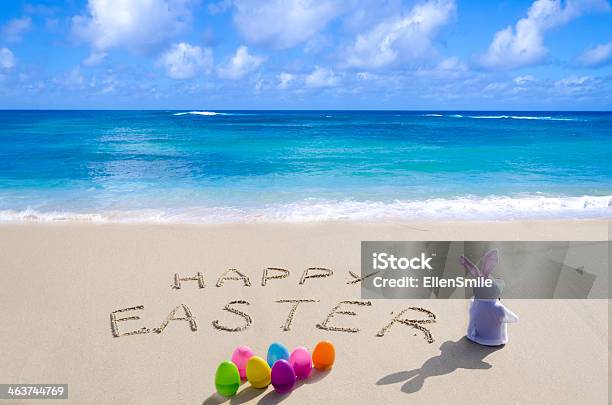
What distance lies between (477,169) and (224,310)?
1427 cm

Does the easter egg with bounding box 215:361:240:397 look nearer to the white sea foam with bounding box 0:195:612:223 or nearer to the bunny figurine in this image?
the bunny figurine

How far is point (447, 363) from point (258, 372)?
1599 millimetres

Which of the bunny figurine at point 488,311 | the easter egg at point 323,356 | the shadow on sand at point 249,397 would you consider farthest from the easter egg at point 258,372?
the bunny figurine at point 488,311

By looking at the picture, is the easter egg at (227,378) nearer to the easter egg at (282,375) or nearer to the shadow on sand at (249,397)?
the shadow on sand at (249,397)

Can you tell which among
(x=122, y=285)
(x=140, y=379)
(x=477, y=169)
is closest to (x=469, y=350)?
(x=140, y=379)

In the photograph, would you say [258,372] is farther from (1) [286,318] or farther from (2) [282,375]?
(1) [286,318]

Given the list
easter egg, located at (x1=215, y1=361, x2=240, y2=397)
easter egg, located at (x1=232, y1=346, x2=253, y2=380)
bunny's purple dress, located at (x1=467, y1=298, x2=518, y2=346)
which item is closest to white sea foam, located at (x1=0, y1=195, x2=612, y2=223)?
bunny's purple dress, located at (x1=467, y1=298, x2=518, y2=346)

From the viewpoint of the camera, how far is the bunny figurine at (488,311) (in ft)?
13.5

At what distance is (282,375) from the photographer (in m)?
3.57

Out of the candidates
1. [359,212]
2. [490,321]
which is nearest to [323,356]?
[490,321]

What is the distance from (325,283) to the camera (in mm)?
5613

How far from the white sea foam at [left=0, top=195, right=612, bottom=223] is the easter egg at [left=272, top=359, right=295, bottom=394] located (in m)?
5.15

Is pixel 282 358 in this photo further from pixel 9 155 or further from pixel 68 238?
pixel 9 155

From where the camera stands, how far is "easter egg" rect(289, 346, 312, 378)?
12.4 feet
